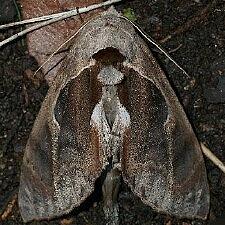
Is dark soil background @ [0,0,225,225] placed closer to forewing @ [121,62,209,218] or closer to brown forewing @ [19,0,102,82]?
brown forewing @ [19,0,102,82]

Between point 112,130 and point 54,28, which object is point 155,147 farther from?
point 54,28

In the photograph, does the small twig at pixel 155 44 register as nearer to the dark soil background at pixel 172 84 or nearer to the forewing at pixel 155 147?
the dark soil background at pixel 172 84

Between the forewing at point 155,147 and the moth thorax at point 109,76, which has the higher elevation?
the moth thorax at point 109,76

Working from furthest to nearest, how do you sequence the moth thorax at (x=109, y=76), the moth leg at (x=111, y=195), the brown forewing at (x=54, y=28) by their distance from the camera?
the brown forewing at (x=54, y=28)
the moth leg at (x=111, y=195)
the moth thorax at (x=109, y=76)

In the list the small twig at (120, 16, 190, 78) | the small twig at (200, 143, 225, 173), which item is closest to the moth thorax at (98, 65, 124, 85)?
the small twig at (120, 16, 190, 78)

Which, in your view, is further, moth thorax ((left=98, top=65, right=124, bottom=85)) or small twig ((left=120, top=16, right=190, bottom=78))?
small twig ((left=120, top=16, right=190, bottom=78))

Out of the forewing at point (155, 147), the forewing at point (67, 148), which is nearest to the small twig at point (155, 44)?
the forewing at point (155, 147)

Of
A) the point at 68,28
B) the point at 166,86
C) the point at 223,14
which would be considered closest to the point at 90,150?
the point at 166,86

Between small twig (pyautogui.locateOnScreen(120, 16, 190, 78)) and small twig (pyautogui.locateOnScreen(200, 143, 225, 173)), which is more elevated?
small twig (pyautogui.locateOnScreen(120, 16, 190, 78))

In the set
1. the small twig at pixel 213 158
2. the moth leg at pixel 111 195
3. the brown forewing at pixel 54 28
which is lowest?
the moth leg at pixel 111 195
